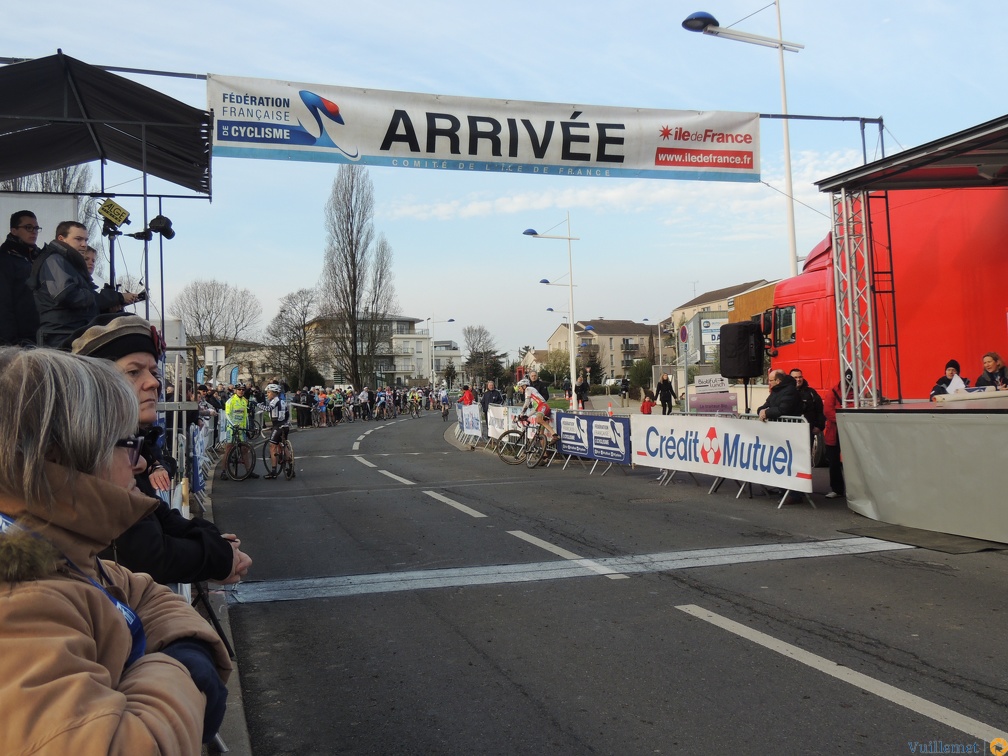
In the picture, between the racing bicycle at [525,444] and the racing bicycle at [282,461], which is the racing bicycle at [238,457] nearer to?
the racing bicycle at [282,461]

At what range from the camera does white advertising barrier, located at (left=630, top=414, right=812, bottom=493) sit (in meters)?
10.5

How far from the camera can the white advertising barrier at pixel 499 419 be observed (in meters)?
19.2

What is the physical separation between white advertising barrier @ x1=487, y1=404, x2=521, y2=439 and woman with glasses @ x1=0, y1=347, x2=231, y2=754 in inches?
673

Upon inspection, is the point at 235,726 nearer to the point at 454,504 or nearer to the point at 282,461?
the point at 454,504

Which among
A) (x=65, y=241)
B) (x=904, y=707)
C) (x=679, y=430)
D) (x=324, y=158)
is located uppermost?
(x=324, y=158)

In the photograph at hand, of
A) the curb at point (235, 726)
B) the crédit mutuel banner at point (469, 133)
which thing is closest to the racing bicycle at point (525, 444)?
the crédit mutuel banner at point (469, 133)

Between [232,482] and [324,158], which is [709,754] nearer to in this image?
[324,158]

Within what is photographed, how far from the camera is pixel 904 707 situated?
3.88m

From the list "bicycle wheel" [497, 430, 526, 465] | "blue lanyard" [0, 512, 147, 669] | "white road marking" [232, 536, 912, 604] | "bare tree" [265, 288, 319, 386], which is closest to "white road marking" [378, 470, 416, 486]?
"bicycle wheel" [497, 430, 526, 465]

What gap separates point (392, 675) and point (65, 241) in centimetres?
336

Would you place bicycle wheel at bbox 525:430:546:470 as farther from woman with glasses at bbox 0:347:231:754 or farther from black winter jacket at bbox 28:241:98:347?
woman with glasses at bbox 0:347:231:754

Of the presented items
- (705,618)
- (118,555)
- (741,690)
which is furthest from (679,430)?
(118,555)

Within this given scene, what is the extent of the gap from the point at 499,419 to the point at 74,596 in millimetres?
19351

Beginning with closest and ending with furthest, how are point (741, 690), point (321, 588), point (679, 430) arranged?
point (741, 690)
point (321, 588)
point (679, 430)
